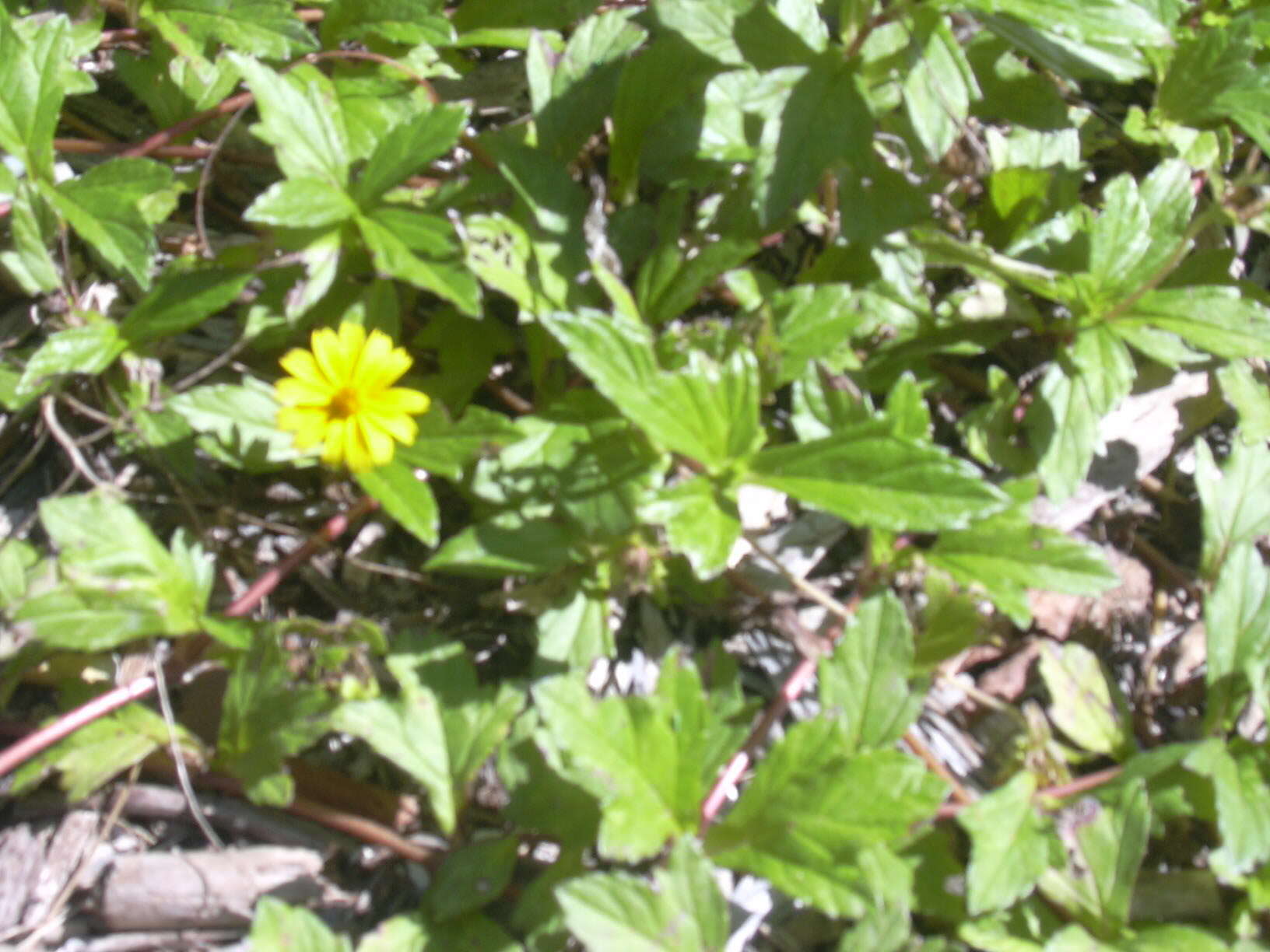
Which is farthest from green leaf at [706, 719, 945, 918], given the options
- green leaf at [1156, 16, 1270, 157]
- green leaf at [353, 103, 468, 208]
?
green leaf at [1156, 16, 1270, 157]

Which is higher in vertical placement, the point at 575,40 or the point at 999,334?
the point at 575,40

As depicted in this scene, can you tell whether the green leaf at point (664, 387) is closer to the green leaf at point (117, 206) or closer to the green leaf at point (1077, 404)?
the green leaf at point (1077, 404)

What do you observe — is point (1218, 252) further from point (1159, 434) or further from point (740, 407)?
point (740, 407)

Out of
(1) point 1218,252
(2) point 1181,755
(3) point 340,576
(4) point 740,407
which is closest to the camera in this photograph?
(4) point 740,407

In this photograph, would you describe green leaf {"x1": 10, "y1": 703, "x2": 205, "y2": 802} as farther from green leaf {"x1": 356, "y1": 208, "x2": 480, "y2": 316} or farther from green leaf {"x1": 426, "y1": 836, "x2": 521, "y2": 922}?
green leaf {"x1": 356, "y1": 208, "x2": 480, "y2": 316}

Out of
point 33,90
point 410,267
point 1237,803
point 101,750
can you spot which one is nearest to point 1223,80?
point 1237,803

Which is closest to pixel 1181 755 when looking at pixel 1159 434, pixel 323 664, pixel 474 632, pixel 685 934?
pixel 1159 434
